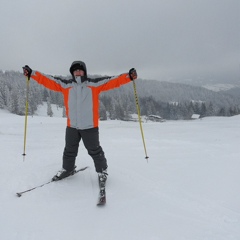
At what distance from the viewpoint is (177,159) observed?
6.60 meters

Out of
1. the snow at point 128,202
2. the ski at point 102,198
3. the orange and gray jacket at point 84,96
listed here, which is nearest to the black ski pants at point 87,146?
the orange and gray jacket at point 84,96

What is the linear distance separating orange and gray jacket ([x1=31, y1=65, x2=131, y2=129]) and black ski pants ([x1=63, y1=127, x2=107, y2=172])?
13 cm

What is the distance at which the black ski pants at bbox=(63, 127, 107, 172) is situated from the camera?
4742 mm

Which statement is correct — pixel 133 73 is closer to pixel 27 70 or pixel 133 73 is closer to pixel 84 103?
pixel 84 103

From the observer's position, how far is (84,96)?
185 inches

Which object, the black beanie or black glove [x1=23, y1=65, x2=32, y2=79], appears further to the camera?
black glove [x1=23, y1=65, x2=32, y2=79]

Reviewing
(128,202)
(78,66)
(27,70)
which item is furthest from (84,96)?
(128,202)

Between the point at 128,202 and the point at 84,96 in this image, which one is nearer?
the point at 128,202

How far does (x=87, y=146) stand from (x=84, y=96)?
40.4 inches

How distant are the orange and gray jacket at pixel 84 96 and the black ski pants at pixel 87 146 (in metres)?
0.13

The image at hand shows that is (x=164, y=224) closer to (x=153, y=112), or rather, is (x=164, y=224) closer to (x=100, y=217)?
(x=100, y=217)

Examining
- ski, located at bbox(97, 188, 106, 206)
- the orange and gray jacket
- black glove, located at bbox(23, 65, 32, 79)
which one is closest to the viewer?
ski, located at bbox(97, 188, 106, 206)

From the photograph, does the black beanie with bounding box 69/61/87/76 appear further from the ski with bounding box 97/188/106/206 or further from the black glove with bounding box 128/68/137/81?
the ski with bounding box 97/188/106/206

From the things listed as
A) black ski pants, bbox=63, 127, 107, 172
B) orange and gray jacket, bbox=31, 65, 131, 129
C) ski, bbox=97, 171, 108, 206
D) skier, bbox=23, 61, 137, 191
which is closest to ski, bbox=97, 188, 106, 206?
ski, bbox=97, 171, 108, 206
